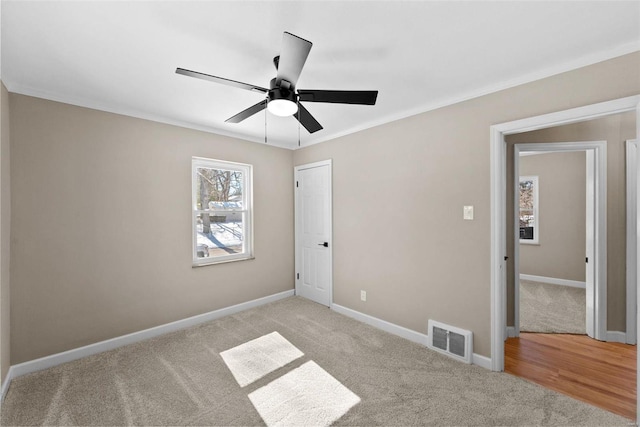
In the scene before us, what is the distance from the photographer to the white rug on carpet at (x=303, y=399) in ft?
6.14

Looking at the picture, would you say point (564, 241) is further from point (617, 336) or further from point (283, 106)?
point (283, 106)

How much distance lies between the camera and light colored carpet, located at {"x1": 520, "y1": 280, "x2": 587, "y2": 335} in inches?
129

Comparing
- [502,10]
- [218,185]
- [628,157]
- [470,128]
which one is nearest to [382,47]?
[502,10]

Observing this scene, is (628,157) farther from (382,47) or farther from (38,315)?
(38,315)

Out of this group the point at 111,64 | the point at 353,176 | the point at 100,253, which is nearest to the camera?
the point at 111,64

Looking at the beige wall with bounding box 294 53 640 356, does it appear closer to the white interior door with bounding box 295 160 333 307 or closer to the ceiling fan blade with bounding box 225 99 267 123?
the white interior door with bounding box 295 160 333 307

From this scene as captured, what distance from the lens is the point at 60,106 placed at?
2.52 m

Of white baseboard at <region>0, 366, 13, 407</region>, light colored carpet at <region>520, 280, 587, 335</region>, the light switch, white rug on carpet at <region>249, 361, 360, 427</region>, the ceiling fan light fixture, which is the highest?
the ceiling fan light fixture

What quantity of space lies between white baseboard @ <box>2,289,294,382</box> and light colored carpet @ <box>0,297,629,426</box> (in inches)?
3.3

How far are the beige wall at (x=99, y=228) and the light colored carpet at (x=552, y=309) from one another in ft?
12.9

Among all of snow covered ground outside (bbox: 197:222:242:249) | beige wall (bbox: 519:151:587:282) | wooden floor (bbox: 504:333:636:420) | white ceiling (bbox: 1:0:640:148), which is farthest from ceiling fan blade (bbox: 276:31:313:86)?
beige wall (bbox: 519:151:587:282)

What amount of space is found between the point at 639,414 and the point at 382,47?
288 centimetres

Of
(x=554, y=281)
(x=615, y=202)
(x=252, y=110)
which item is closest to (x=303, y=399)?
(x=252, y=110)

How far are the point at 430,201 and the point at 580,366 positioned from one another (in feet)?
6.40
